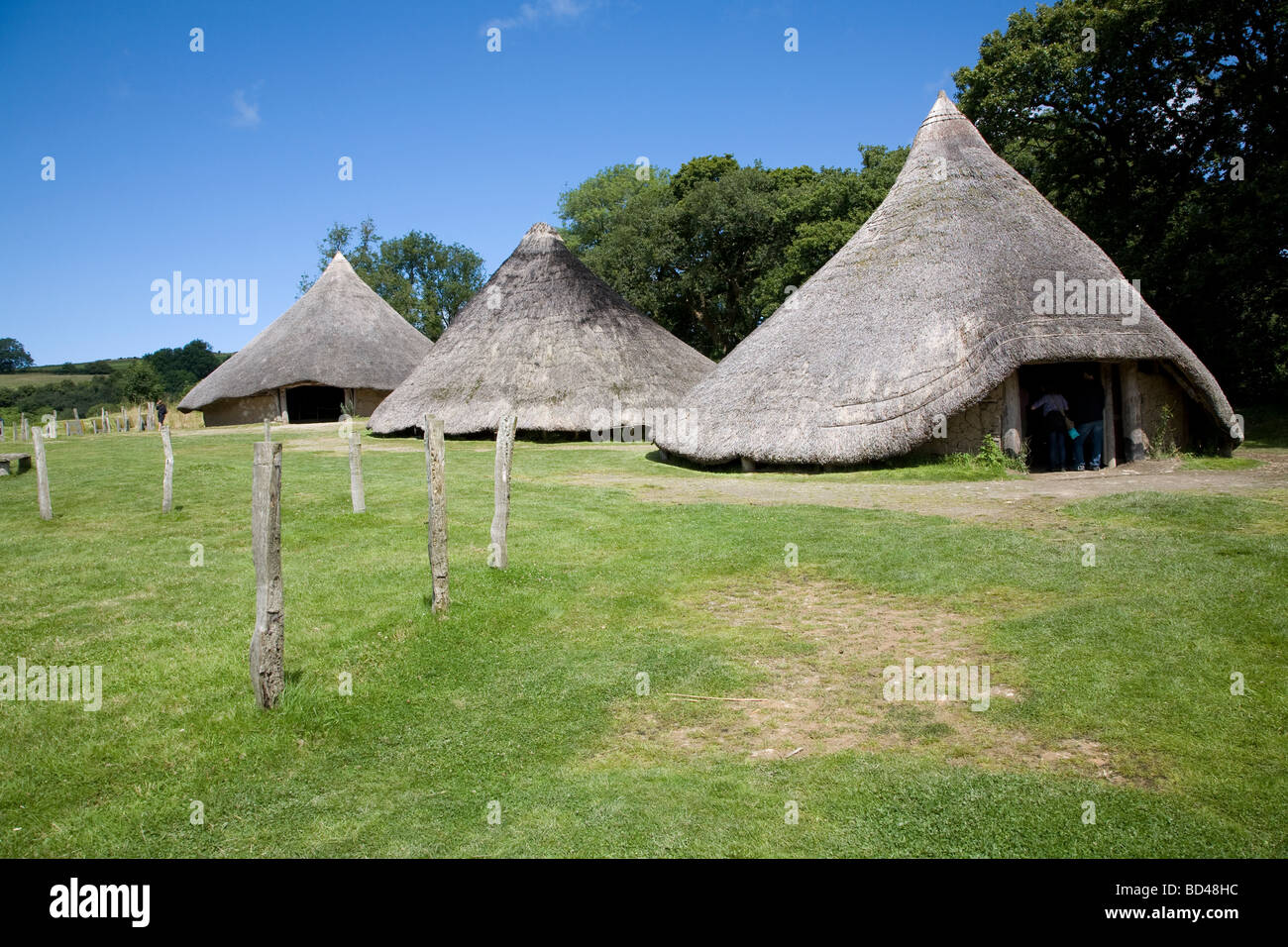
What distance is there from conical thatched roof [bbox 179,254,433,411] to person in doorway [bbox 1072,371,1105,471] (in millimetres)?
26374

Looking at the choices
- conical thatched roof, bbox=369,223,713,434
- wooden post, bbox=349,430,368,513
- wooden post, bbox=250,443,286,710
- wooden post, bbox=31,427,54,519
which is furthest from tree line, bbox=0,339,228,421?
wooden post, bbox=250,443,286,710

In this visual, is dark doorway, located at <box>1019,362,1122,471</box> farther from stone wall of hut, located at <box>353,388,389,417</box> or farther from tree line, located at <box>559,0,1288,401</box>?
stone wall of hut, located at <box>353,388,389,417</box>

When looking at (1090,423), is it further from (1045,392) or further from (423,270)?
(423,270)

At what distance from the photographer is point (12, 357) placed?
272 feet

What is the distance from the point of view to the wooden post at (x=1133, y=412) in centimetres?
1516

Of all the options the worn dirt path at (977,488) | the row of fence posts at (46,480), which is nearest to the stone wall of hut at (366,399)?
the worn dirt path at (977,488)

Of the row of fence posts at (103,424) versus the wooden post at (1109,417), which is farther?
the row of fence posts at (103,424)

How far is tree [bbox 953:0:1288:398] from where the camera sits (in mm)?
18859

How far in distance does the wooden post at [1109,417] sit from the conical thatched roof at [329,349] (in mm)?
26811

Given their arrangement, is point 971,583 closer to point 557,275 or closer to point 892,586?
point 892,586

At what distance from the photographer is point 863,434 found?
14.6 metres

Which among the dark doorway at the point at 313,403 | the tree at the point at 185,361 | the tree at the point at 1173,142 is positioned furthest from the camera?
the tree at the point at 185,361

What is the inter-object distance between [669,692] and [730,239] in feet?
121

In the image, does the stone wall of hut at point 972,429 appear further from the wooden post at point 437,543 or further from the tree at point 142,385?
the tree at point 142,385
